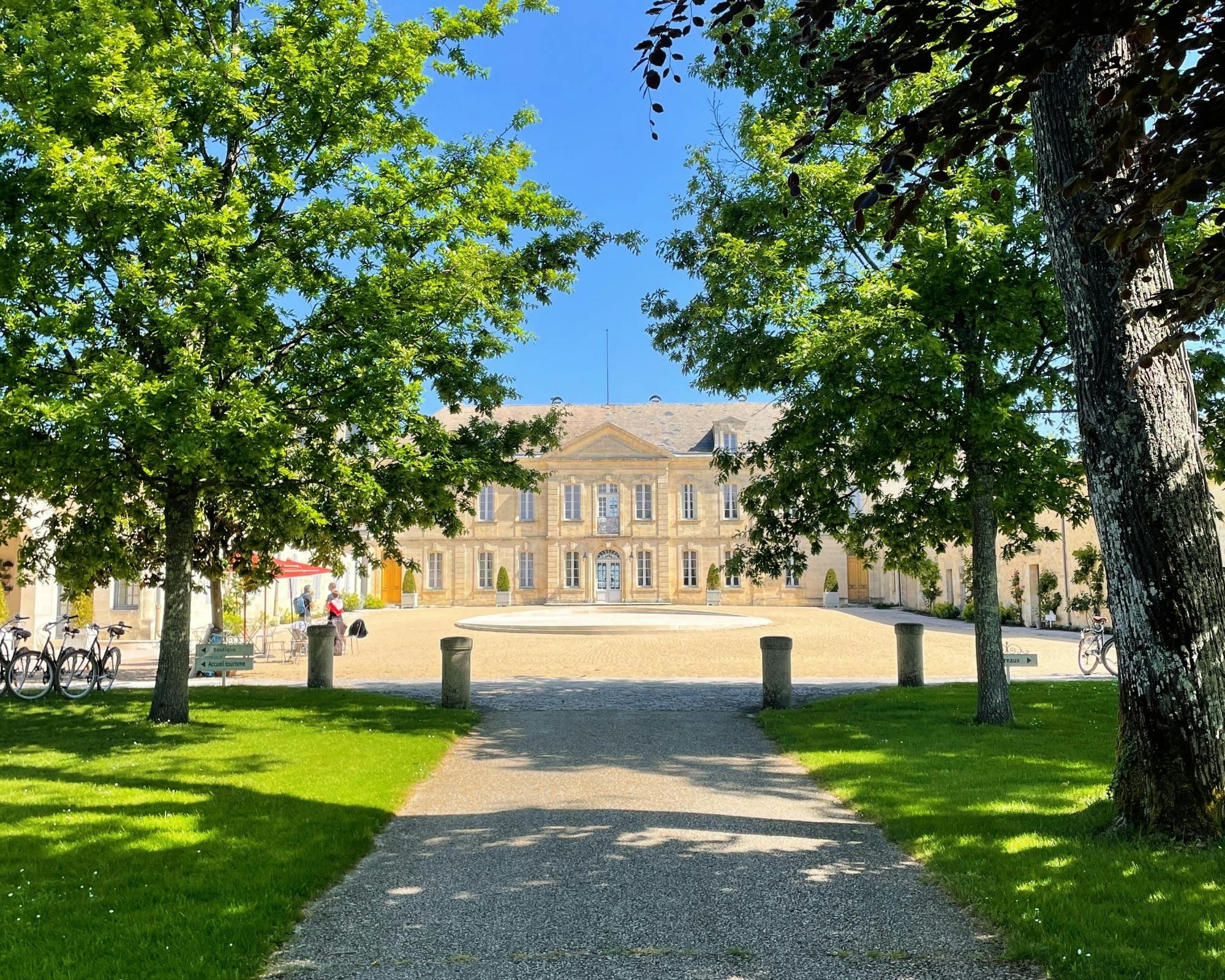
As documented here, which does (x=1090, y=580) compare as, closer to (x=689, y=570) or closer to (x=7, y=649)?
(x=689, y=570)

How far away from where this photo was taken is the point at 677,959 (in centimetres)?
393

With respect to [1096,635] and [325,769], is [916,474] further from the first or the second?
[1096,635]

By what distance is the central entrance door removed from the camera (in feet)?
163

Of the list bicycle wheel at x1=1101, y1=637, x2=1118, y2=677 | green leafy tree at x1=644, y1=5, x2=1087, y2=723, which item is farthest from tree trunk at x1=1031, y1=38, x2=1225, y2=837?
bicycle wheel at x1=1101, y1=637, x2=1118, y2=677

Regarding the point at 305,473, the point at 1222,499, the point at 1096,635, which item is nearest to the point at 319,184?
the point at 305,473

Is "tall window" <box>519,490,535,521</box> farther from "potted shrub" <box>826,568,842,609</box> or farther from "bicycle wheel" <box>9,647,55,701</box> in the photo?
"bicycle wheel" <box>9,647,55,701</box>

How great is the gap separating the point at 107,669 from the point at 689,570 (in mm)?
37514

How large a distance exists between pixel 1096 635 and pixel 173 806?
634 inches

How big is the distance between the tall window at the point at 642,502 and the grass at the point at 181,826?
38416 millimetres

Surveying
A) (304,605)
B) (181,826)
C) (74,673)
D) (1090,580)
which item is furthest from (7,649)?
(1090,580)

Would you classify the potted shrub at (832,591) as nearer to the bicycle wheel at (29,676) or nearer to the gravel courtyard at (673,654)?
the gravel courtyard at (673,654)

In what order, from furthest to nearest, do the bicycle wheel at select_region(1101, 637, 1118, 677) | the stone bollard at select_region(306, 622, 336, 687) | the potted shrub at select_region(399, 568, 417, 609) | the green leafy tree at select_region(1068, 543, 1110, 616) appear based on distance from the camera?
the potted shrub at select_region(399, 568, 417, 609) < the green leafy tree at select_region(1068, 543, 1110, 616) < the bicycle wheel at select_region(1101, 637, 1118, 677) < the stone bollard at select_region(306, 622, 336, 687)

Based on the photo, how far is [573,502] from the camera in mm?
50094

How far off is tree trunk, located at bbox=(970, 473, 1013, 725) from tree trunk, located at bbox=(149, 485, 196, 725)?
885 centimetres
